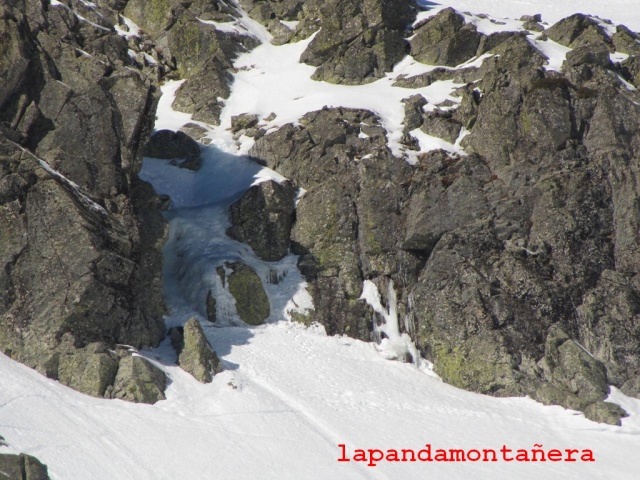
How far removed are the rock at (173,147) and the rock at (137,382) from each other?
57.8 ft

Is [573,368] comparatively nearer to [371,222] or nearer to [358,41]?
[371,222]

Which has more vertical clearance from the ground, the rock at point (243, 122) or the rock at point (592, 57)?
the rock at point (592, 57)

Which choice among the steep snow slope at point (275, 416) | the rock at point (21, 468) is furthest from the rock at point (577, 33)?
the rock at point (21, 468)

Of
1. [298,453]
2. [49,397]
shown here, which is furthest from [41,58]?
[298,453]

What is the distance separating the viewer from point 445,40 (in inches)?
1918

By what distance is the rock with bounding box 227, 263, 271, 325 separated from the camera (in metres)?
33.4

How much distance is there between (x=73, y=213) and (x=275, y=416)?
10387mm

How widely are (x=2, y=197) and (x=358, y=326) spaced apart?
15606mm

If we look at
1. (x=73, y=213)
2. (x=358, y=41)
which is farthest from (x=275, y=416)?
(x=358, y=41)

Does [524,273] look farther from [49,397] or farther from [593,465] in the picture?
[49,397]

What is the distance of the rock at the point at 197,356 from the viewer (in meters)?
27.4

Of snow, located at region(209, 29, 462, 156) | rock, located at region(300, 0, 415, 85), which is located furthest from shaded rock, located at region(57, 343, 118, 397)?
rock, located at region(300, 0, 415, 85)

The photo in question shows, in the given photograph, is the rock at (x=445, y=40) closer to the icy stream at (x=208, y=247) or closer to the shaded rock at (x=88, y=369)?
the icy stream at (x=208, y=247)

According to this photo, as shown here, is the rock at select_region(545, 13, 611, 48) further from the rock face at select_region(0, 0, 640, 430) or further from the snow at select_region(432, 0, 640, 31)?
the snow at select_region(432, 0, 640, 31)
